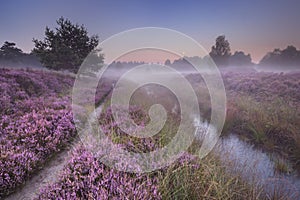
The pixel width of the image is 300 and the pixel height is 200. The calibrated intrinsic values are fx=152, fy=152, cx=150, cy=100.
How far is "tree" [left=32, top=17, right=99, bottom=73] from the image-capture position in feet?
64.7

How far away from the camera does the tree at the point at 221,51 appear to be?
44625 mm

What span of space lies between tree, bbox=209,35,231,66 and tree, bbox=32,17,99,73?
3678cm

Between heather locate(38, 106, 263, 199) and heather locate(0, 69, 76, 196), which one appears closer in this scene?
heather locate(38, 106, 263, 199)

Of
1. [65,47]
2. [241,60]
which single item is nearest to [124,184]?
[65,47]

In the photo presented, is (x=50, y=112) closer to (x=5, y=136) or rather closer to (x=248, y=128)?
(x=5, y=136)

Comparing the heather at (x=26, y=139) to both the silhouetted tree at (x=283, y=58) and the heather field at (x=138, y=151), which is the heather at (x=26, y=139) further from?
the silhouetted tree at (x=283, y=58)

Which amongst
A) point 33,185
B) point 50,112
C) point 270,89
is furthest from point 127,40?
point 270,89

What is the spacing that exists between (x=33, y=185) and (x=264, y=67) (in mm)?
57950

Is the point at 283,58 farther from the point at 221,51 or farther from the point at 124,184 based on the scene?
the point at 124,184

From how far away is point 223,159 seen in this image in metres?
4.26

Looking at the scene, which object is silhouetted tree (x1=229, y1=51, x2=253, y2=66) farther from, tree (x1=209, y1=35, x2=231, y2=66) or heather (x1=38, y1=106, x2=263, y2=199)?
heather (x1=38, y1=106, x2=263, y2=199)

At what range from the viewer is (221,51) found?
45.7 meters

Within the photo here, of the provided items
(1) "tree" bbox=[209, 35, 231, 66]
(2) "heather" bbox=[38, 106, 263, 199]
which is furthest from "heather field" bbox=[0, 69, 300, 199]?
(1) "tree" bbox=[209, 35, 231, 66]

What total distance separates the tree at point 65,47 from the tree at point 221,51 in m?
36.8
